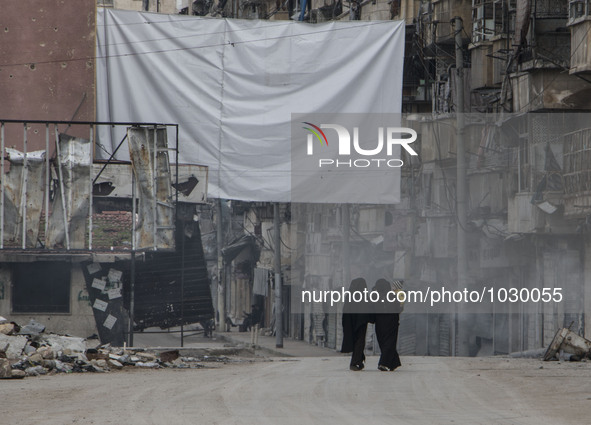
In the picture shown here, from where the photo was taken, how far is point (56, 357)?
1620cm

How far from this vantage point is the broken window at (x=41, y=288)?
25.5m

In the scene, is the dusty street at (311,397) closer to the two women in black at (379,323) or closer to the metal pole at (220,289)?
the two women in black at (379,323)

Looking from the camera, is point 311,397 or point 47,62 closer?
point 311,397

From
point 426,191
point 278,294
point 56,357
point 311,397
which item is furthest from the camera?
point 278,294

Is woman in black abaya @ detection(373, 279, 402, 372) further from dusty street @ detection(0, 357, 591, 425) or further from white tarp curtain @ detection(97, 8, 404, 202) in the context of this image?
white tarp curtain @ detection(97, 8, 404, 202)

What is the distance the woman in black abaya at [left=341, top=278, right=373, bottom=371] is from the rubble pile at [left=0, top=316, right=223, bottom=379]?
327 cm

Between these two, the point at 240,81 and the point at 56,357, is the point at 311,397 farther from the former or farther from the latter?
the point at 240,81

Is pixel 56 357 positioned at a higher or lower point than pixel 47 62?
lower

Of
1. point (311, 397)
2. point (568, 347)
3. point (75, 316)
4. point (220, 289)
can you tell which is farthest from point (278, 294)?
point (311, 397)

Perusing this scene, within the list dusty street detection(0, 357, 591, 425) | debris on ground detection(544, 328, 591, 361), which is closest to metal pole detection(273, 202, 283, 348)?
debris on ground detection(544, 328, 591, 361)

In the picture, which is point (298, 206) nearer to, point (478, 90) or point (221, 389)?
point (478, 90)

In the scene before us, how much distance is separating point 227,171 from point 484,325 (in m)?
6.65

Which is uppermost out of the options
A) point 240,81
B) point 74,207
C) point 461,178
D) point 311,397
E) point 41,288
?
point 240,81

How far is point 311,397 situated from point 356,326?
3840mm
